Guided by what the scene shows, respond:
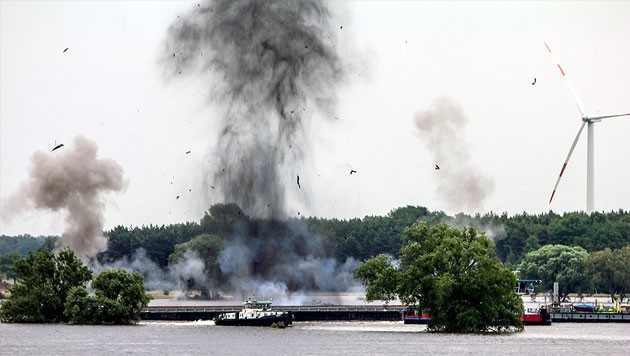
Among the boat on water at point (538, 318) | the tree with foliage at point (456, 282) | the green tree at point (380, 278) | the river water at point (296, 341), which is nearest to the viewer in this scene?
the river water at point (296, 341)

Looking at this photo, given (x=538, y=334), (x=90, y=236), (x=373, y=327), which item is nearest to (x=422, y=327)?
(x=373, y=327)

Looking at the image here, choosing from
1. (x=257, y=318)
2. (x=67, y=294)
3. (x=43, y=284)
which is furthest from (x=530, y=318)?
(x=43, y=284)

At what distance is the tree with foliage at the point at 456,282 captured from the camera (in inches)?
5566

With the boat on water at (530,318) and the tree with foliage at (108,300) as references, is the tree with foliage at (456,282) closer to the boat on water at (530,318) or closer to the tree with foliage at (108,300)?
the boat on water at (530,318)

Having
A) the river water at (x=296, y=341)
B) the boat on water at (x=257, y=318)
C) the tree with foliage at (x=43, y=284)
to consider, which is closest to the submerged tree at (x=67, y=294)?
the tree with foliage at (x=43, y=284)

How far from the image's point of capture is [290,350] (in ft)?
421

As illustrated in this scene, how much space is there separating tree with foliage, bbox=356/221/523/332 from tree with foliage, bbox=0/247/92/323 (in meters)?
35.9

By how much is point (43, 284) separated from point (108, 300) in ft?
27.0

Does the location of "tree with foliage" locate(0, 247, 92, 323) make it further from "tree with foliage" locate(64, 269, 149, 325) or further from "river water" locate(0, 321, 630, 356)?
"tree with foliage" locate(64, 269, 149, 325)

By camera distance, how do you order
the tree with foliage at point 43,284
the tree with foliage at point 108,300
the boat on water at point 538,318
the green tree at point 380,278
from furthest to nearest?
→ the boat on water at point 538,318 < the tree with foliage at point 43,284 < the tree with foliage at point 108,300 < the green tree at point 380,278

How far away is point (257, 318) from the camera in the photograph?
541 feet

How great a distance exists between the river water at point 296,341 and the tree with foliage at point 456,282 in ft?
6.85

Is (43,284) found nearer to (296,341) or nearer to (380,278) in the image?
(296,341)

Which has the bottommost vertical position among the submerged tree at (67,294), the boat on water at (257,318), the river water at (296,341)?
the river water at (296,341)
